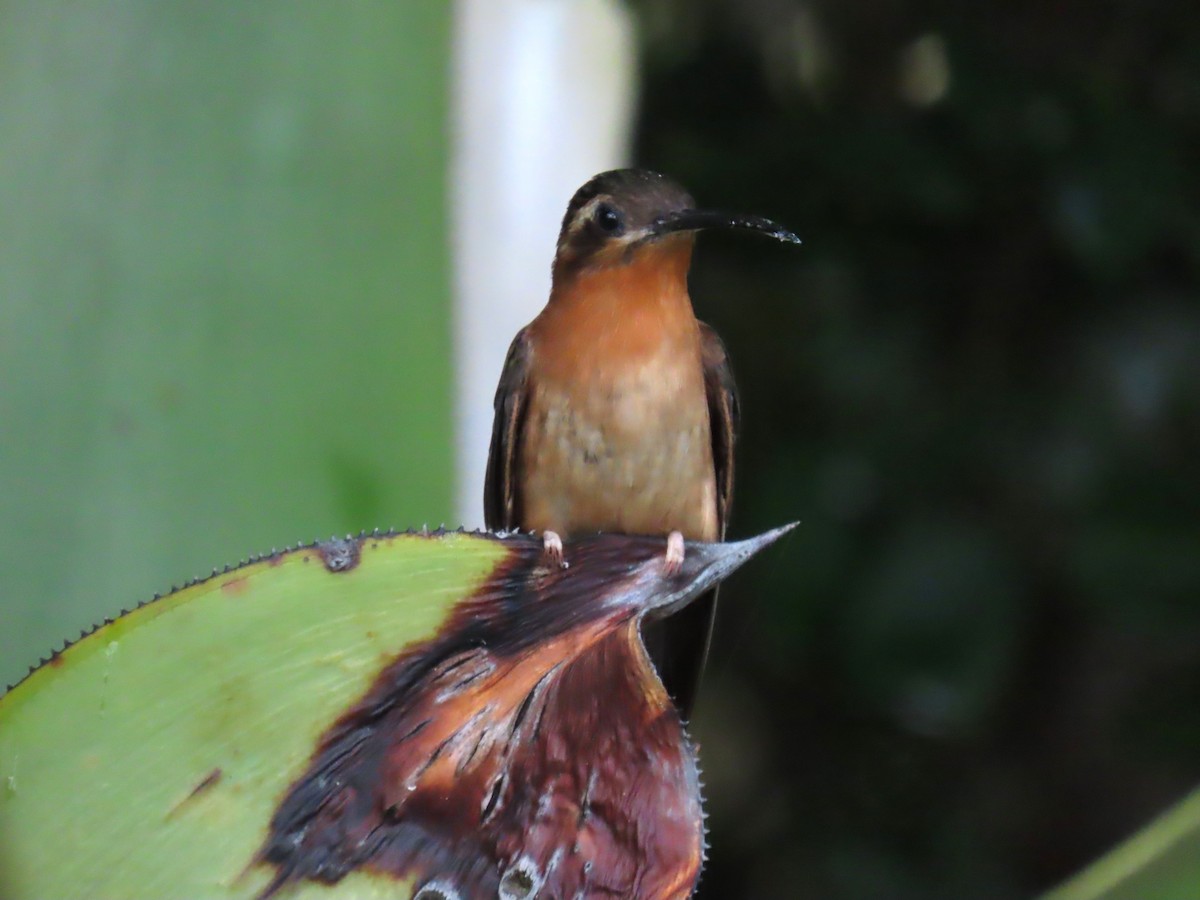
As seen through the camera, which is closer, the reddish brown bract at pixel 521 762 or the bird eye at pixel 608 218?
the reddish brown bract at pixel 521 762

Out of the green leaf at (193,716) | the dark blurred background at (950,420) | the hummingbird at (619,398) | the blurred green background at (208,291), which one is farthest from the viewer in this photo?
the dark blurred background at (950,420)

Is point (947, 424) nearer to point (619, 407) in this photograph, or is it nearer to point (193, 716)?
point (619, 407)

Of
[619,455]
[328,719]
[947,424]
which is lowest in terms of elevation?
[947,424]

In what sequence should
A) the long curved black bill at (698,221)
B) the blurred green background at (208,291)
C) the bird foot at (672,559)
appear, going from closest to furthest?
the bird foot at (672,559) < the blurred green background at (208,291) < the long curved black bill at (698,221)

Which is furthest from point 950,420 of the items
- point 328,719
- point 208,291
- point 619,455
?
point 328,719

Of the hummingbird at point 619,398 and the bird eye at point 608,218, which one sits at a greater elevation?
the bird eye at point 608,218

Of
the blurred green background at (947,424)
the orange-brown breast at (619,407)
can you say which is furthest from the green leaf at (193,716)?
the blurred green background at (947,424)

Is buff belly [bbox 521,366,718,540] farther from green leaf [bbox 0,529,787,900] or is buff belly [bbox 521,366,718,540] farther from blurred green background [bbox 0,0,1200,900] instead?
green leaf [bbox 0,529,787,900]

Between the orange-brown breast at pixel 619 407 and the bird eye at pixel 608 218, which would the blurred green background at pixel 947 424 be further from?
the bird eye at pixel 608 218
